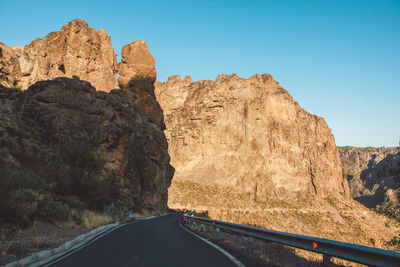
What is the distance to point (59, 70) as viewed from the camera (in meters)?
51.0

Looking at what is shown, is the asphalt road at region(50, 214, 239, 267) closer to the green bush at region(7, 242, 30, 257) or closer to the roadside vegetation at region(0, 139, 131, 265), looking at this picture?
the green bush at region(7, 242, 30, 257)

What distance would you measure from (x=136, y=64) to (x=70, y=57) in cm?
1275

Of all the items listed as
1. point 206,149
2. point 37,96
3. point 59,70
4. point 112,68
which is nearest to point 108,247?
point 37,96

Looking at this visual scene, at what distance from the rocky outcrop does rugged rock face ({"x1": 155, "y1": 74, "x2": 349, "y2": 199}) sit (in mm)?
48770

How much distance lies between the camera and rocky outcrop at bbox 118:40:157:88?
58.0m

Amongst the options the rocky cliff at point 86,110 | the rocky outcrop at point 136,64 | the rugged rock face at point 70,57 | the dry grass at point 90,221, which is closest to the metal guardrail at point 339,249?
the dry grass at point 90,221

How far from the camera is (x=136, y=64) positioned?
194 ft

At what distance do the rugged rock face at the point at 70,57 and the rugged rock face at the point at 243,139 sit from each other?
5435cm

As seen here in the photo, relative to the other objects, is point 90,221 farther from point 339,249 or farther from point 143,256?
point 339,249

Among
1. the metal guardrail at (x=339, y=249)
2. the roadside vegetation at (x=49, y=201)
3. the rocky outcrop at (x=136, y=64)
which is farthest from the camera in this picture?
the rocky outcrop at (x=136, y=64)

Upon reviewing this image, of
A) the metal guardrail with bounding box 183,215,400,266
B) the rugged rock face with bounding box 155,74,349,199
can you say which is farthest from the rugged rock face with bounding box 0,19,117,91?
the rugged rock face with bounding box 155,74,349,199

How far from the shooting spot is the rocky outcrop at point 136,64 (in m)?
58.0

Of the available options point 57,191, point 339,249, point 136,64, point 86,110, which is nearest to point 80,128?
point 86,110

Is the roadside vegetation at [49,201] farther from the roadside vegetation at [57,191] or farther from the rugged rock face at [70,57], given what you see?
the rugged rock face at [70,57]
